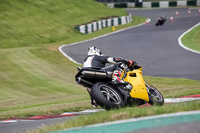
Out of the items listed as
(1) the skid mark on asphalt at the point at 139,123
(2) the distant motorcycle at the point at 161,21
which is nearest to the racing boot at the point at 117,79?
(1) the skid mark on asphalt at the point at 139,123

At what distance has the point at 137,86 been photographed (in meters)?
9.44

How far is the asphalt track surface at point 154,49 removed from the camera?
62.2 feet

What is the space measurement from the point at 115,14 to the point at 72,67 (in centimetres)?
2529

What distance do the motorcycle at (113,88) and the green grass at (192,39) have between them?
1521 centimetres

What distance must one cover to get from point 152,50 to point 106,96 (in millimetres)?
15871

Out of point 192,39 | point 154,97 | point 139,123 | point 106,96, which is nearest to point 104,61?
point 106,96

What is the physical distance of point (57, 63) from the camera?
21656mm

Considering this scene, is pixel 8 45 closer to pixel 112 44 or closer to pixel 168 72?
pixel 112 44

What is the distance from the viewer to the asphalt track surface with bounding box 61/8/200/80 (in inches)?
747

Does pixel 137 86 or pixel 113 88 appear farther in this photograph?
pixel 137 86

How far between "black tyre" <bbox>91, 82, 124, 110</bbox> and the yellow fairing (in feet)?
1.46

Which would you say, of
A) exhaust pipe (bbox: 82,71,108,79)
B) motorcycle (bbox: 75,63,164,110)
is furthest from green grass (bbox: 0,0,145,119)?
exhaust pipe (bbox: 82,71,108,79)

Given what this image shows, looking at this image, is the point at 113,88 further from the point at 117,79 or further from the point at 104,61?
the point at 104,61

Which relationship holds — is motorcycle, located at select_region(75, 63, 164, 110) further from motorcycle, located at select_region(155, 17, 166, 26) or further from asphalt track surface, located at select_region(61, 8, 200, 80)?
motorcycle, located at select_region(155, 17, 166, 26)
